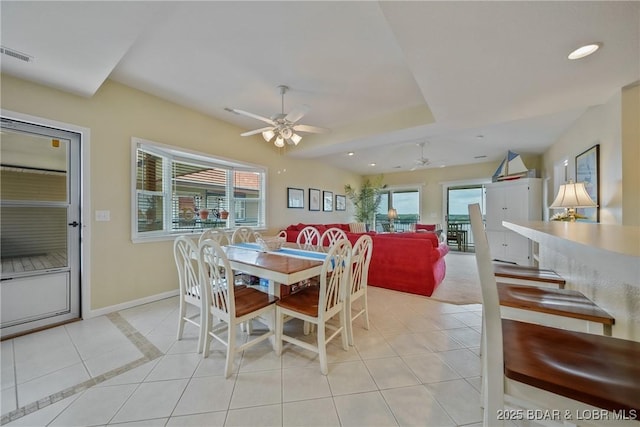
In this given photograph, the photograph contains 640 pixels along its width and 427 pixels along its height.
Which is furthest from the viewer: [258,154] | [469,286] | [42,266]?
[258,154]

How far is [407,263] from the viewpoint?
3326 mm

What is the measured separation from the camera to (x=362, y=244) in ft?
7.07

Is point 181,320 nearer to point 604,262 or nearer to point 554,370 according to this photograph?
point 554,370

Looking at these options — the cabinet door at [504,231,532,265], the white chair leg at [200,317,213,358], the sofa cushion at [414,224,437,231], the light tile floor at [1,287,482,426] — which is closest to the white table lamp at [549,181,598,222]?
the light tile floor at [1,287,482,426]

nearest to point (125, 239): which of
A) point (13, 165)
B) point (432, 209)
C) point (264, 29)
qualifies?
point (13, 165)

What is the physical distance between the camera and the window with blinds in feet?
10.1

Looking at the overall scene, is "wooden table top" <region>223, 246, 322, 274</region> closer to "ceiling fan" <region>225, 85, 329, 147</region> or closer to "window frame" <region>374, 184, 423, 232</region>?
"ceiling fan" <region>225, 85, 329, 147</region>

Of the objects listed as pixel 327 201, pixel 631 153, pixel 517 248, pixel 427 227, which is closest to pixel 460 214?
pixel 427 227

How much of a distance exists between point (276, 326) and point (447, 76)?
2532 mm

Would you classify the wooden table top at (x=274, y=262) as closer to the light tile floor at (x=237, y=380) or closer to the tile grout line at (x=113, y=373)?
the light tile floor at (x=237, y=380)

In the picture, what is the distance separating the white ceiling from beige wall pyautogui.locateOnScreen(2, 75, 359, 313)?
0.61 ft

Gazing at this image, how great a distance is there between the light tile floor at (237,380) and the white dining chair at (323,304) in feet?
0.56

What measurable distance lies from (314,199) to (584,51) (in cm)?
482

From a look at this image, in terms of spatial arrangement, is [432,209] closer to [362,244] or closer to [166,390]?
[362,244]
